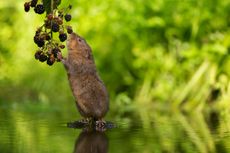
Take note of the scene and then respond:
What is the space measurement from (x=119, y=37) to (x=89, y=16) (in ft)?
1.70

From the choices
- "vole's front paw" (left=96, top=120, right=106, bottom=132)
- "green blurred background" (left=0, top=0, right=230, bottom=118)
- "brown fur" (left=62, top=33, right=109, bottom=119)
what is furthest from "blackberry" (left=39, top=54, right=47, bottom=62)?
"green blurred background" (left=0, top=0, right=230, bottom=118)

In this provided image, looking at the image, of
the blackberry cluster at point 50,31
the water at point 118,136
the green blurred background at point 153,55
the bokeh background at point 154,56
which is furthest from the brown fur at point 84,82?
the green blurred background at point 153,55

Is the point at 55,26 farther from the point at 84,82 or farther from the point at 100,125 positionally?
the point at 100,125

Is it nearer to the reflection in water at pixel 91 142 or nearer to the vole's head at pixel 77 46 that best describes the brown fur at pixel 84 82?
the vole's head at pixel 77 46

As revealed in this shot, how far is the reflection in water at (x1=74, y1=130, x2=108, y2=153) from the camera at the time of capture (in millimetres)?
4289

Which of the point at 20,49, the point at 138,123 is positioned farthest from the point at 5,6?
the point at 138,123

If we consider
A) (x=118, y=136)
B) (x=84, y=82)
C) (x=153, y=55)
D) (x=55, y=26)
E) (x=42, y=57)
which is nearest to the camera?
(x=55, y=26)

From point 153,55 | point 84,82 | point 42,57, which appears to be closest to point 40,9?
point 42,57

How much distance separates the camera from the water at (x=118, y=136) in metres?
4.38

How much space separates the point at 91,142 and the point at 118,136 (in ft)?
1.48

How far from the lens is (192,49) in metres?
8.83

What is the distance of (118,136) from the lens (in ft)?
16.7

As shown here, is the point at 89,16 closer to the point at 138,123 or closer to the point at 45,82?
the point at 45,82

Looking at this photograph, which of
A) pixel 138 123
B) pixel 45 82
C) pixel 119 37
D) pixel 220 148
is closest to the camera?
pixel 220 148
